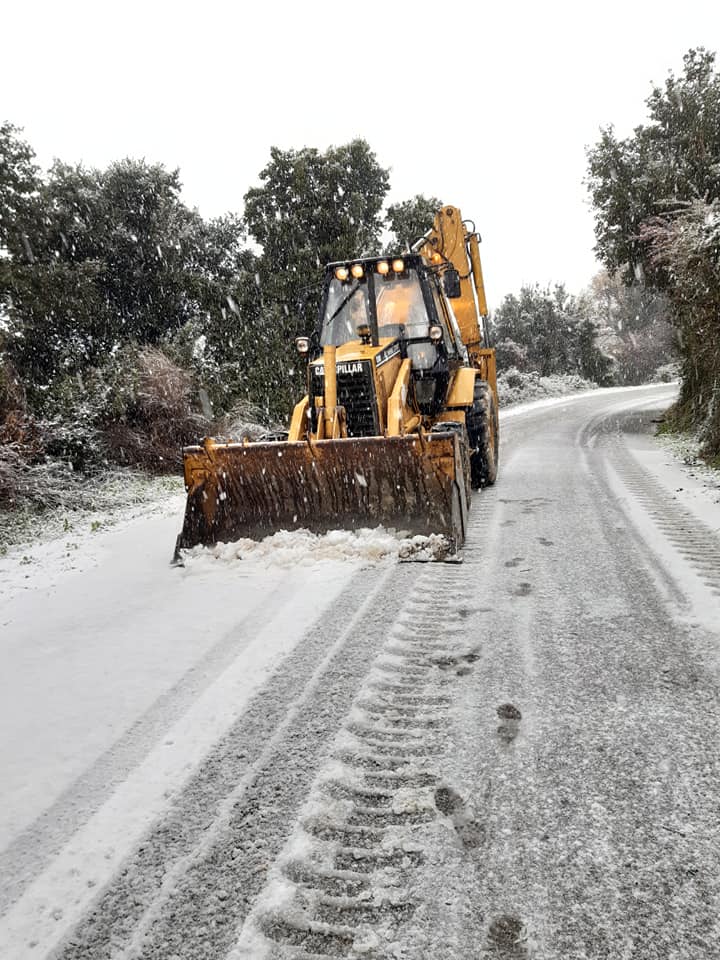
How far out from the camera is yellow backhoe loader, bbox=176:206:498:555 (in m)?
4.82

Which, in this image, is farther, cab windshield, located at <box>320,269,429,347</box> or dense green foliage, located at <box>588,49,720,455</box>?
dense green foliage, located at <box>588,49,720,455</box>

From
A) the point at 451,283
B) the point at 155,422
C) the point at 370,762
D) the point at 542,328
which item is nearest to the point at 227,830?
the point at 370,762

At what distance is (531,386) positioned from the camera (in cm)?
2544

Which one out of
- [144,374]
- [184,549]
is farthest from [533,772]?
[144,374]

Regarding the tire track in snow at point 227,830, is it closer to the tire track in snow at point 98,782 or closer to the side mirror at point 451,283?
the tire track in snow at point 98,782

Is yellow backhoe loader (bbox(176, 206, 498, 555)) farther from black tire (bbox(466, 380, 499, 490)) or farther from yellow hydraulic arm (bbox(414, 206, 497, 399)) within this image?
yellow hydraulic arm (bbox(414, 206, 497, 399))

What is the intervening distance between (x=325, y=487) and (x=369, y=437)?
0.56m

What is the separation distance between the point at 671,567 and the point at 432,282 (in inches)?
154

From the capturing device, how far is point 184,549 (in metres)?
4.98

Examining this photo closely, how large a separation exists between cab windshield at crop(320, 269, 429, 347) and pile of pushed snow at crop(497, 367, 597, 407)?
17.3 meters

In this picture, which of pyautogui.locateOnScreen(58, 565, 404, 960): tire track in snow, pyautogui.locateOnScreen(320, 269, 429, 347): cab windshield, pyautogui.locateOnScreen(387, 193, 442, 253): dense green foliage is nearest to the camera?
pyautogui.locateOnScreen(58, 565, 404, 960): tire track in snow

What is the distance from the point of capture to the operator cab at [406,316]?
630cm

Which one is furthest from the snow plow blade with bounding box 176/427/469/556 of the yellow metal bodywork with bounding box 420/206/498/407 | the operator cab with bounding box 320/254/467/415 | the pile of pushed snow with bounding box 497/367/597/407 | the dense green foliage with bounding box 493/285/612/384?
the dense green foliage with bounding box 493/285/612/384

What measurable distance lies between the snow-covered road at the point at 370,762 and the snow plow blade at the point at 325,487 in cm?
57
